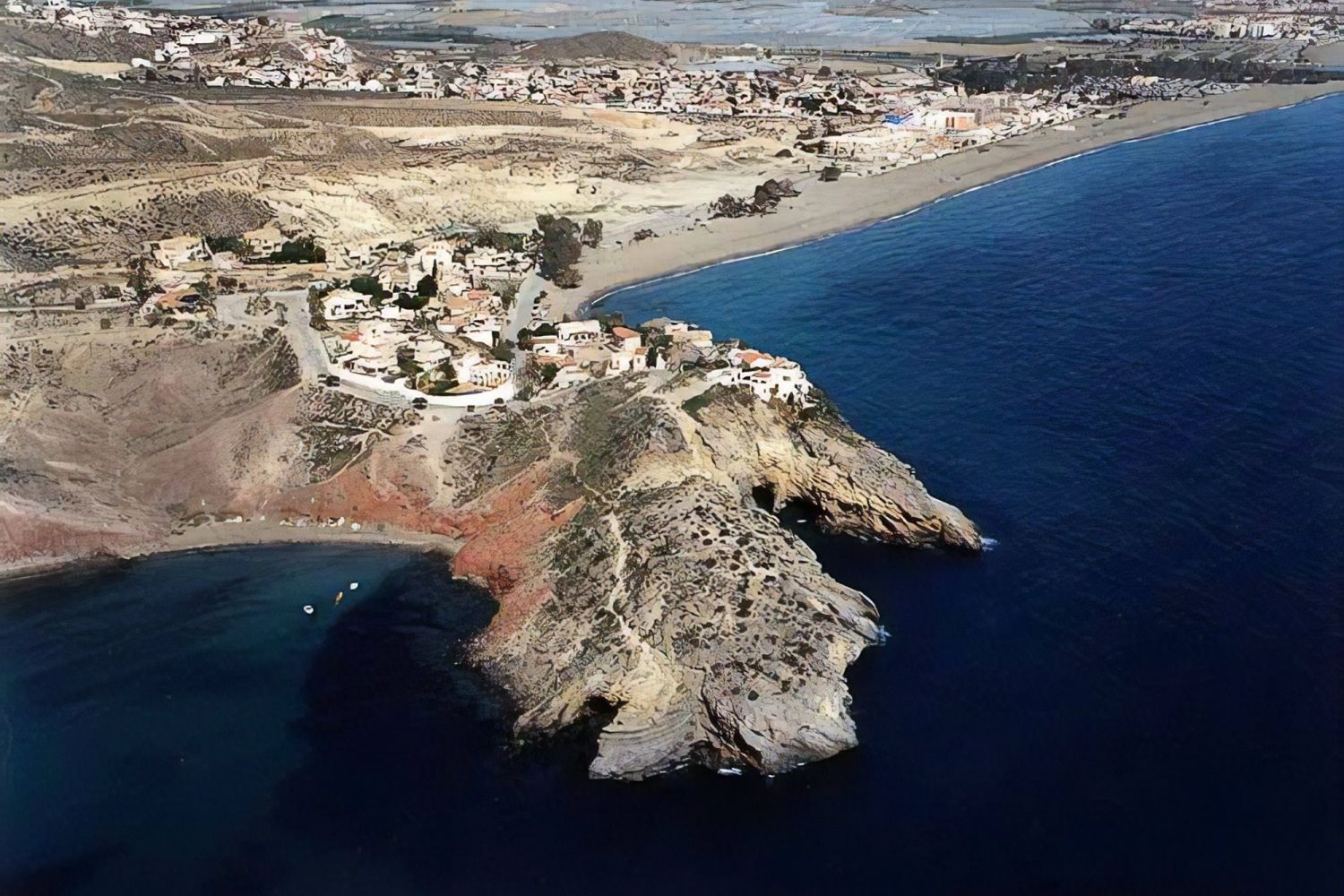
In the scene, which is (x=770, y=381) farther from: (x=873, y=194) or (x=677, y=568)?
(x=873, y=194)

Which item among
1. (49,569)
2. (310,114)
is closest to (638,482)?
(49,569)

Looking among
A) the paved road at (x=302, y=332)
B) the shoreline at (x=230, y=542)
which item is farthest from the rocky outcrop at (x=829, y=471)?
the paved road at (x=302, y=332)

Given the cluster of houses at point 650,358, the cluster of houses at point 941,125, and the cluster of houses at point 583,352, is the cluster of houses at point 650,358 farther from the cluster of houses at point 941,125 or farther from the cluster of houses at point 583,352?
the cluster of houses at point 941,125

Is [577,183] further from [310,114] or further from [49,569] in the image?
[49,569]

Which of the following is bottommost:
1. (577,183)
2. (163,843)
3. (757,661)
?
(163,843)

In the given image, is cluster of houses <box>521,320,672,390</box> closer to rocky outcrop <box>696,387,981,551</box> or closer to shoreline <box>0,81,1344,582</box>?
rocky outcrop <box>696,387,981,551</box>
